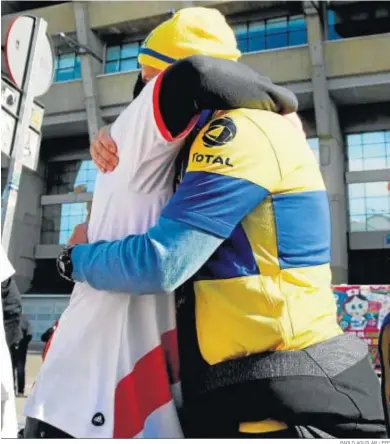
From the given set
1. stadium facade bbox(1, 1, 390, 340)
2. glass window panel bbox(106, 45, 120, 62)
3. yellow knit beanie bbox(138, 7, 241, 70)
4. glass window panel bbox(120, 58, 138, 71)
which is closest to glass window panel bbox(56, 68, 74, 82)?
stadium facade bbox(1, 1, 390, 340)

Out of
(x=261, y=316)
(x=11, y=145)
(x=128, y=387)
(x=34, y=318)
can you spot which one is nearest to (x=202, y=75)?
(x=261, y=316)

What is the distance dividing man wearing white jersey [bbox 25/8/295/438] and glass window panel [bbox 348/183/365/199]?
956cm

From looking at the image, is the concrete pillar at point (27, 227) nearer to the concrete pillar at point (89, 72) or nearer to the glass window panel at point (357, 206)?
the concrete pillar at point (89, 72)

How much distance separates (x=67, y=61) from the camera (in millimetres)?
11969

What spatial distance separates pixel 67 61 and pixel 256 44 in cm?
445

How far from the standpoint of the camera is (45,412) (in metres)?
0.80

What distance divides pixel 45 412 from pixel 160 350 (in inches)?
7.6

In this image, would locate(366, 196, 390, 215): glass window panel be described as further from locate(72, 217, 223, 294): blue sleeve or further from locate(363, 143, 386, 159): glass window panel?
locate(72, 217, 223, 294): blue sleeve

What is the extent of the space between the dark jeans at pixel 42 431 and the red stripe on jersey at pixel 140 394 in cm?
8

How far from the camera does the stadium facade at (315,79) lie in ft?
30.8

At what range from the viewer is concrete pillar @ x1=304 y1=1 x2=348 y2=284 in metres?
9.39

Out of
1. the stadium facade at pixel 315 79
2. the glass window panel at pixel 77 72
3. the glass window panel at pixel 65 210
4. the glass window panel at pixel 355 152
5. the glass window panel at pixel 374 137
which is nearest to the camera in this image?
the stadium facade at pixel 315 79

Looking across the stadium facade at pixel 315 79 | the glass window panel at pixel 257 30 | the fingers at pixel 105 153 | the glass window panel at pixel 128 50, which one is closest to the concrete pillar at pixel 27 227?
the stadium facade at pixel 315 79

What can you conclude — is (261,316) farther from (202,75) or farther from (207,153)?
(202,75)
